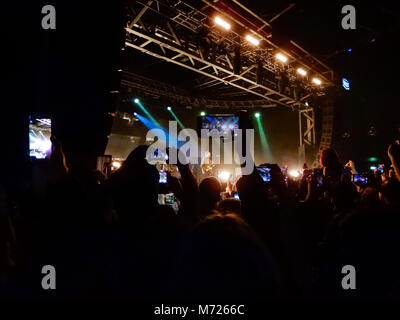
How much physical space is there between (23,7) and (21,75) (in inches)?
30.5

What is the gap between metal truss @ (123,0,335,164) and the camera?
562cm

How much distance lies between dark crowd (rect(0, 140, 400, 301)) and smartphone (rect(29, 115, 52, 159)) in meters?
1.10

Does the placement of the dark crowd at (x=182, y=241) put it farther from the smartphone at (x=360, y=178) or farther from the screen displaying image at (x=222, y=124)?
the screen displaying image at (x=222, y=124)

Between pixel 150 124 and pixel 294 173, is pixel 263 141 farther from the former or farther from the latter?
pixel 150 124

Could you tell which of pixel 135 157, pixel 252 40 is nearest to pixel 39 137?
pixel 135 157

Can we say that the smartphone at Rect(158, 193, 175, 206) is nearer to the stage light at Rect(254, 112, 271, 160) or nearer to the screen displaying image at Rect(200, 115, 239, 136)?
the screen displaying image at Rect(200, 115, 239, 136)

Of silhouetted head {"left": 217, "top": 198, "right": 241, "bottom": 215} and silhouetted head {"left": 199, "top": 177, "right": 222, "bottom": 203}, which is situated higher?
silhouetted head {"left": 199, "top": 177, "right": 222, "bottom": 203}

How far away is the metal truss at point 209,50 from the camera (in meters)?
5.62

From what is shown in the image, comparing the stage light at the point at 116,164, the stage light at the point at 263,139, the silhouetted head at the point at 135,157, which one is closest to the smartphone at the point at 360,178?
the silhouetted head at the point at 135,157

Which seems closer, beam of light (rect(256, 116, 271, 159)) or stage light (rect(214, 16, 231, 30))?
stage light (rect(214, 16, 231, 30))

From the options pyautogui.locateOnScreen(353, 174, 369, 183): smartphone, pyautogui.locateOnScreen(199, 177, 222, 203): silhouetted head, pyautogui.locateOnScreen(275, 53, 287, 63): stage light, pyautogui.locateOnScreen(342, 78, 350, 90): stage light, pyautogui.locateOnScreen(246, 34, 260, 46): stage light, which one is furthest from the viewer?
pyautogui.locateOnScreen(342, 78, 350, 90): stage light

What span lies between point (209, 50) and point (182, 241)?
21.5 feet

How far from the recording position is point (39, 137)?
3.09m

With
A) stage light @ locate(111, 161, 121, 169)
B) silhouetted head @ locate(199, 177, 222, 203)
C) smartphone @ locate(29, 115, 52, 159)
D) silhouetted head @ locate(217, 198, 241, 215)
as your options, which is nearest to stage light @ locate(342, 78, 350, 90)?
stage light @ locate(111, 161, 121, 169)
